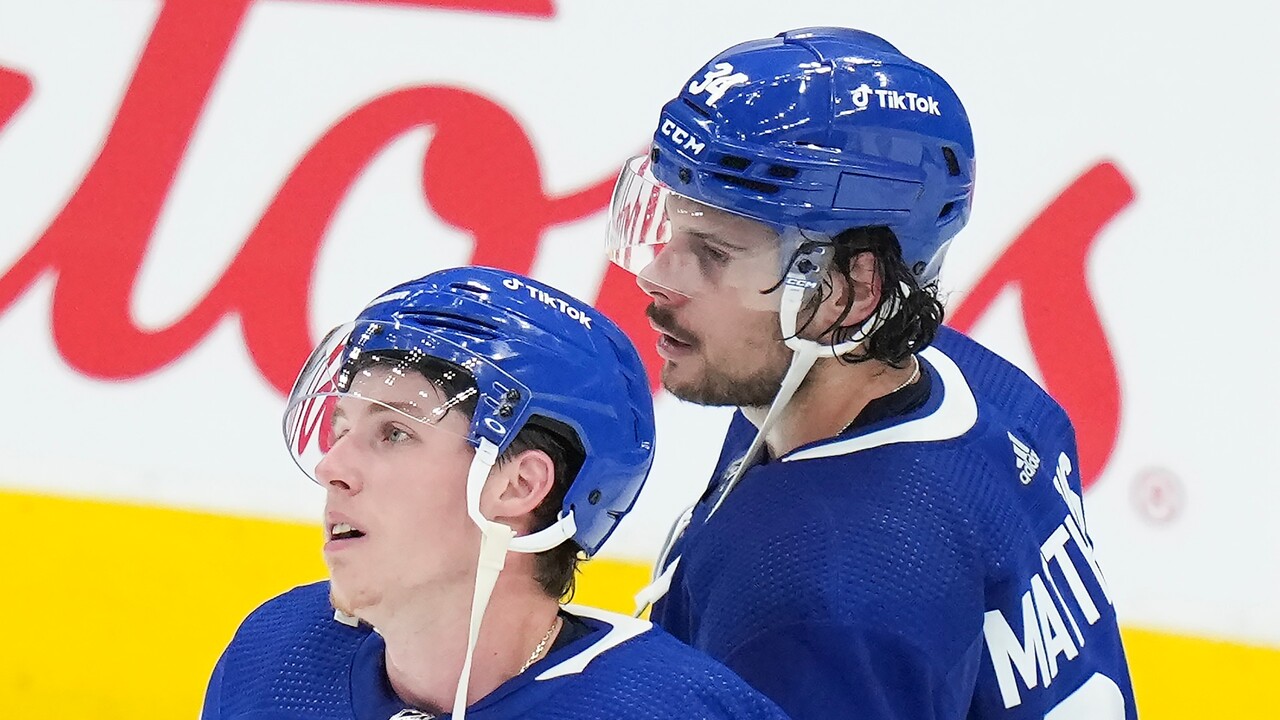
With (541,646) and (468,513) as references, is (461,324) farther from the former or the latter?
(541,646)

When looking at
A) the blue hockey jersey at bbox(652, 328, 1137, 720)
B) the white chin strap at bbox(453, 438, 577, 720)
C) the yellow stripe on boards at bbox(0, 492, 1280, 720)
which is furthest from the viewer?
the yellow stripe on boards at bbox(0, 492, 1280, 720)

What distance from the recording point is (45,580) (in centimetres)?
270

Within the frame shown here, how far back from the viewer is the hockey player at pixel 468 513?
1.46 m

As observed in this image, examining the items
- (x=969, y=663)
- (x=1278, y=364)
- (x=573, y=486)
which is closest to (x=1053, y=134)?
(x=1278, y=364)

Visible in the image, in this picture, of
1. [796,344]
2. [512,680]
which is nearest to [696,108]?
[796,344]

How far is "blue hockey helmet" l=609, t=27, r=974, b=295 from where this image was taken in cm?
168

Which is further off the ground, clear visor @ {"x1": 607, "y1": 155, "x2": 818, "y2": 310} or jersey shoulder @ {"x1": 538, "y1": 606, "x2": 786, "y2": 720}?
clear visor @ {"x1": 607, "y1": 155, "x2": 818, "y2": 310}

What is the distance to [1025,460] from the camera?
1828 millimetres

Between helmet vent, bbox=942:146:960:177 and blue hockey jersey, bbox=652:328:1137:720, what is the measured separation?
21 cm

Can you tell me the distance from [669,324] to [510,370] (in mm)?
360

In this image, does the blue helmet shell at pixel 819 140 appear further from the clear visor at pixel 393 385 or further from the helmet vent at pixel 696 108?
the clear visor at pixel 393 385

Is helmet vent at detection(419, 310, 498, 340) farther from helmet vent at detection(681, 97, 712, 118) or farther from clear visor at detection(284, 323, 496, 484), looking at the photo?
helmet vent at detection(681, 97, 712, 118)

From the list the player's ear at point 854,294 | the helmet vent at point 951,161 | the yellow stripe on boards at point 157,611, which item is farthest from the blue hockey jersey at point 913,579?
the yellow stripe on boards at point 157,611

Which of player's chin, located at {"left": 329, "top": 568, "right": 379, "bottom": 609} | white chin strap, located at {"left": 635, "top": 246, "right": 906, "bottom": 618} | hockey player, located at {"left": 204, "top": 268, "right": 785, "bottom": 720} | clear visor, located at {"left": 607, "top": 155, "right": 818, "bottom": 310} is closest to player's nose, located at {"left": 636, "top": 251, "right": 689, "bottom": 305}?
clear visor, located at {"left": 607, "top": 155, "right": 818, "bottom": 310}
